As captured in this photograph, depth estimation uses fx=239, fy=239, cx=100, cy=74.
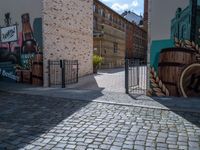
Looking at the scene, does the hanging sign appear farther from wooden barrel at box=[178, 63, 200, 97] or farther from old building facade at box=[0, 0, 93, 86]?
wooden barrel at box=[178, 63, 200, 97]

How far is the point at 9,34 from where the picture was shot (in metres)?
12.9

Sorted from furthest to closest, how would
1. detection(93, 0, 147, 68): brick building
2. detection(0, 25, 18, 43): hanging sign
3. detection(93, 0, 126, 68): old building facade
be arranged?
detection(93, 0, 147, 68): brick building, detection(93, 0, 126, 68): old building facade, detection(0, 25, 18, 43): hanging sign

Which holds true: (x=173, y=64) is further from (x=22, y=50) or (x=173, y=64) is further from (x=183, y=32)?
(x=22, y=50)

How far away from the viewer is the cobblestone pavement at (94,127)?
4453 millimetres

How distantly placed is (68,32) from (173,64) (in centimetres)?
726

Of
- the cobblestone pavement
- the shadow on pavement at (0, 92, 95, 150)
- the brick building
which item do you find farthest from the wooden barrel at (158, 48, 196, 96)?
the brick building

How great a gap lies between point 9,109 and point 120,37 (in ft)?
88.8

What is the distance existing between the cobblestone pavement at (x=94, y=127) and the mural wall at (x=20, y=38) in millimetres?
4883

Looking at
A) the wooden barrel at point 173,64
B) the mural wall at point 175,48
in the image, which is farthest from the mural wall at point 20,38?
the wooden barrel at point 173,64

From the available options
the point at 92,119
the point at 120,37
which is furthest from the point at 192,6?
the point at 120,37

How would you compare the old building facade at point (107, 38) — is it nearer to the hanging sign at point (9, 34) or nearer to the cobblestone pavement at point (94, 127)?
the hanging sign at point (9, 34)

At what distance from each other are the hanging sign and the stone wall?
2.18 m

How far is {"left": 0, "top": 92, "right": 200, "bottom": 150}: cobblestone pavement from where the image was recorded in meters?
4.45

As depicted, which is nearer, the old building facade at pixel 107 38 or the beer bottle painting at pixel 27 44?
the beer bottle painting at pixel 27 44
